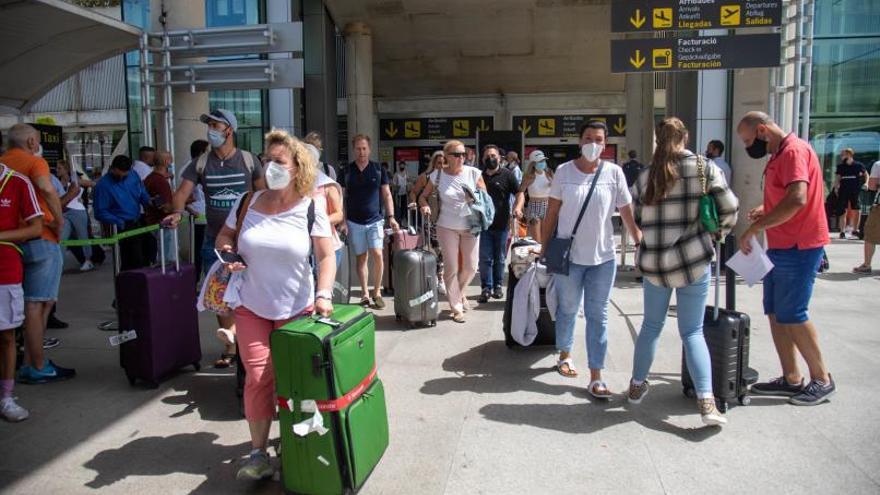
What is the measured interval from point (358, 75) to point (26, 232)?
42.3ft

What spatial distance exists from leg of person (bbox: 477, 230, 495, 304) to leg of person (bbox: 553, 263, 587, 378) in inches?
103

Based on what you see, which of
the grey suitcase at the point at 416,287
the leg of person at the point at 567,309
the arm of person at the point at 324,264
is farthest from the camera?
the grey suitcase at the point at 416,287

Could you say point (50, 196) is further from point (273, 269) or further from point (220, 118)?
point (273, 269)

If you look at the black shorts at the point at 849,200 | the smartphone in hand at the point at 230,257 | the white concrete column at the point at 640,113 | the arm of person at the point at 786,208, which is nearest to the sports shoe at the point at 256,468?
the smartphone in hand at the point at 230,257

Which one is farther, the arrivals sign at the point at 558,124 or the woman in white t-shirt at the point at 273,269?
the arrivals sign at the point at 558,124

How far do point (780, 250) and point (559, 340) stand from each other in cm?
160

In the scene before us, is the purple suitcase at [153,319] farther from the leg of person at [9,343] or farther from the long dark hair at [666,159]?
the long dark hair at [666,159]

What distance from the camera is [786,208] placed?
392 cm

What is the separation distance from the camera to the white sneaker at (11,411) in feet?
13.4

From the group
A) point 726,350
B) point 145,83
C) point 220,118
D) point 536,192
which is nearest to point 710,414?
point 726,350

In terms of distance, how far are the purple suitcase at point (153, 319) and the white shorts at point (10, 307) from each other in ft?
1.96

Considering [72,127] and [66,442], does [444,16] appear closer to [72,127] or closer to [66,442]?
[66,442]

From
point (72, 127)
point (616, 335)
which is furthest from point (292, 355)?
point (72, 127)

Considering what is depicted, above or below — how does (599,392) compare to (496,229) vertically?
below
